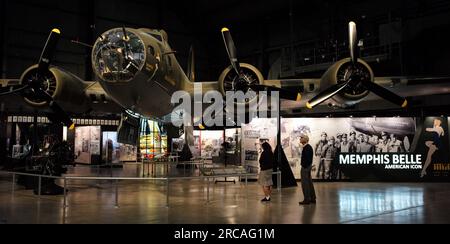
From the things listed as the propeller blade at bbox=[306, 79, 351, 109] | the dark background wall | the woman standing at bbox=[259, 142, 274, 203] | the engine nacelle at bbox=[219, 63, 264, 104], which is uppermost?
the dark background wall

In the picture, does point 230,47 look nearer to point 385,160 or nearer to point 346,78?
point 346,78

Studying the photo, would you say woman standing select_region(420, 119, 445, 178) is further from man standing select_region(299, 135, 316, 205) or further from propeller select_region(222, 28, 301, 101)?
man standing select_region(299, 135, 316, 205)

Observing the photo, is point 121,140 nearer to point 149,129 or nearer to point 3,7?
point 149,129

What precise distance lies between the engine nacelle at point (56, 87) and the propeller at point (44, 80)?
8 cm

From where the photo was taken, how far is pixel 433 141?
1639 centimetres

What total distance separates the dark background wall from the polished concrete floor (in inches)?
421

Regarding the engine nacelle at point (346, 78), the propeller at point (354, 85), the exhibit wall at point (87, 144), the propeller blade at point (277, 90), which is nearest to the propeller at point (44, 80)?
the propeller blade at point (277, 90)

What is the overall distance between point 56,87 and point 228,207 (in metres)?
8.74

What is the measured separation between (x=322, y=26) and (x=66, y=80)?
21068 mm

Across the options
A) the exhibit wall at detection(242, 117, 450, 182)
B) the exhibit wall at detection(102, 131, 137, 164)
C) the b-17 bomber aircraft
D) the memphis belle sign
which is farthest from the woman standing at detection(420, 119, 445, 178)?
the exhibit wall at detection(102, 131, 137, 164)
